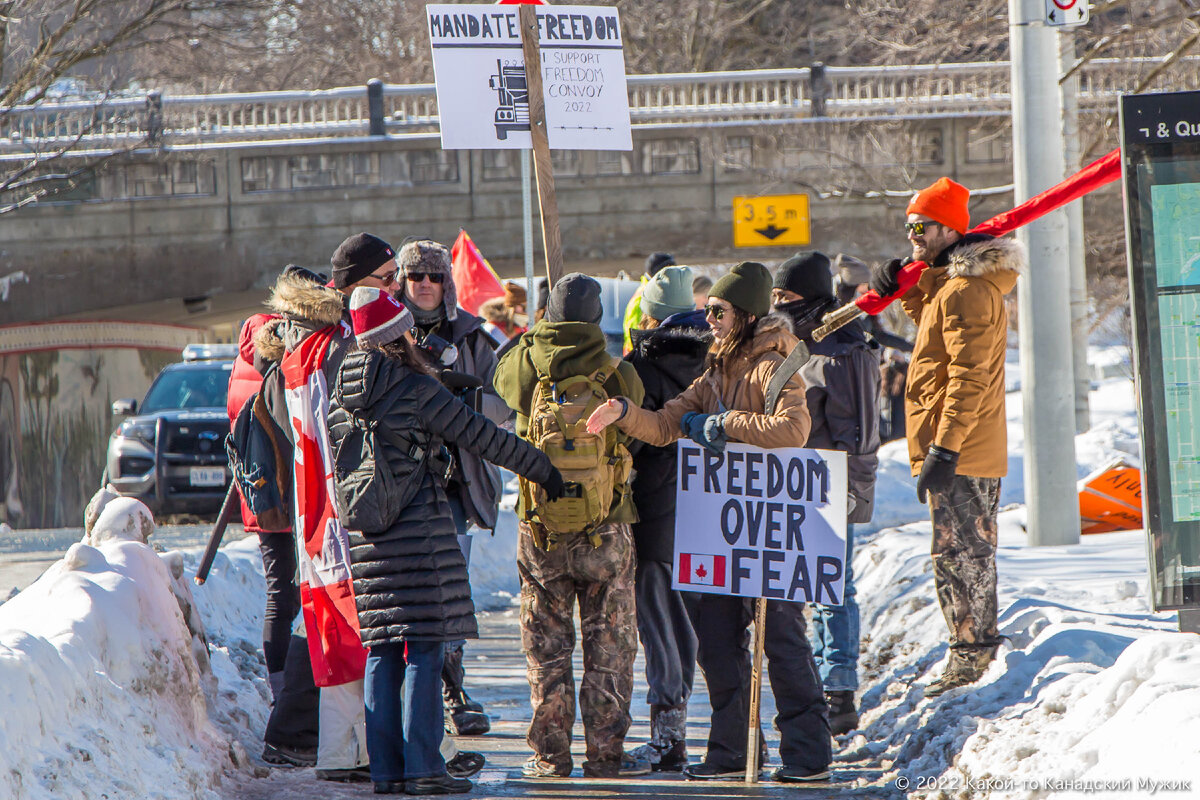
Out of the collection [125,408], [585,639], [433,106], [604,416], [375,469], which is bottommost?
[585,639]

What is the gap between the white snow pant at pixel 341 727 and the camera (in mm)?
5488

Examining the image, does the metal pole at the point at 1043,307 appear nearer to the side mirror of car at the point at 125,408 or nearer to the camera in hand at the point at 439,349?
the camera in hand at the point at 439,349

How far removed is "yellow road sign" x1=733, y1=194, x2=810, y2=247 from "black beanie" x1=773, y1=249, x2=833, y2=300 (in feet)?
58.2

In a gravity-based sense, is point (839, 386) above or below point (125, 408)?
below

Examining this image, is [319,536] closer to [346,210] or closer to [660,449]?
[660,449]

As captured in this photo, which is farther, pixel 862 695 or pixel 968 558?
pixel 862 695

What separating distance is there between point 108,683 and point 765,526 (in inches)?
100

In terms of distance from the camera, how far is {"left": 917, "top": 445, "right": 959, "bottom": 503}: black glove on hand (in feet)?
18.9

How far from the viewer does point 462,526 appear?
6461mm

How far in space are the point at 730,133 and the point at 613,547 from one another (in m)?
19.7

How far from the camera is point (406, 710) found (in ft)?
17.2

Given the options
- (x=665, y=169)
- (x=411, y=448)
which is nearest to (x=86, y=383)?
(x=665, y=169)

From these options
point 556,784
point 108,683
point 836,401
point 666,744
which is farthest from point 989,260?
point 108,683

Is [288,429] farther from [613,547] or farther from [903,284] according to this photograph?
[903,284]
